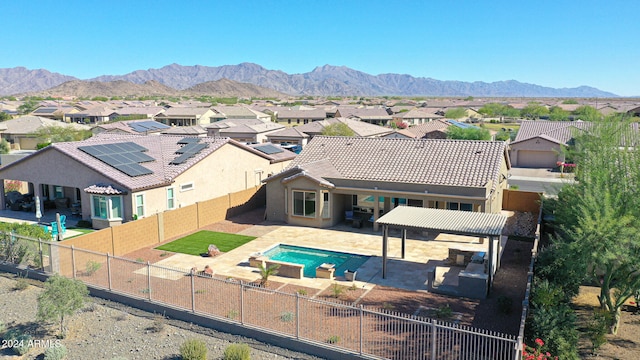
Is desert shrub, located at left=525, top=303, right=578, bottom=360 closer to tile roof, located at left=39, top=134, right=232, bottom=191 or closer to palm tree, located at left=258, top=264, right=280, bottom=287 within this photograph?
palm tree, located at left=258, top=264, right=280, bottom=287

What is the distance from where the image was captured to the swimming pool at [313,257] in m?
24.8

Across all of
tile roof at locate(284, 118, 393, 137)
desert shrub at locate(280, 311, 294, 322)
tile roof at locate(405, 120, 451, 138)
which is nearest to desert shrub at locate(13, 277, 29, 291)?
desert shrub at locate(280, 311, 294, 322)

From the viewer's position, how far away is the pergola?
20969mm

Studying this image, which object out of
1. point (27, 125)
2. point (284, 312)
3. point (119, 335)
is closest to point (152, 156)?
point (119, 335)

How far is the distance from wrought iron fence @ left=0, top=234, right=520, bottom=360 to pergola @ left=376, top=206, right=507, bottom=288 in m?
4.46

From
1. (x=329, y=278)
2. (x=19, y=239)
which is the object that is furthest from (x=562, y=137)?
(x=19, y=239)

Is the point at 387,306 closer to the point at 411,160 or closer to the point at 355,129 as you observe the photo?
the point at 411,160

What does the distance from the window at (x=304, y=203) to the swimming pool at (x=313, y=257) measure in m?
4.43

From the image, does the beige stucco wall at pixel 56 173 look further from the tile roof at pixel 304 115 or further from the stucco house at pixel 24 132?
the tile roof at pixel 304 115

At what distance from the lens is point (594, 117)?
27281 millimetres

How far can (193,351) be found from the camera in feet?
50.6

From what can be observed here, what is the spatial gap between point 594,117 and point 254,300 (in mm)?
19997

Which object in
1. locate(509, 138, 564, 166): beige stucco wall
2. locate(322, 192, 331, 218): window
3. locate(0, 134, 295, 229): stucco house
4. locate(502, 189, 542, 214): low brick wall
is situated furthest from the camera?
locate(509, 138, 564, 166): beige stucco wall

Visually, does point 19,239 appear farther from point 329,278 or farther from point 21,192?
point 21,192
